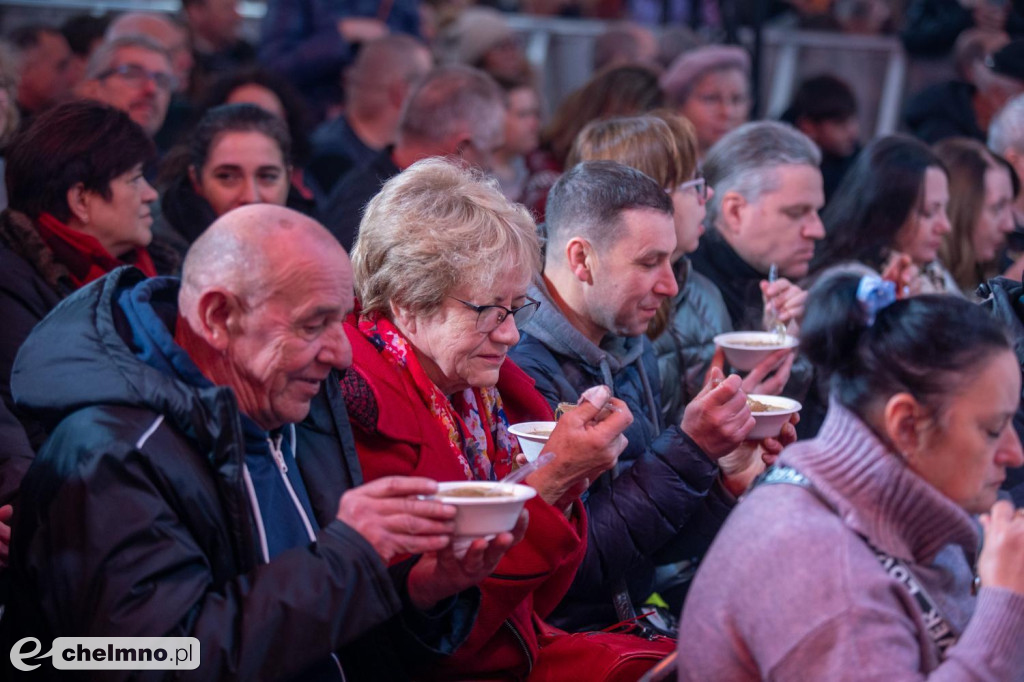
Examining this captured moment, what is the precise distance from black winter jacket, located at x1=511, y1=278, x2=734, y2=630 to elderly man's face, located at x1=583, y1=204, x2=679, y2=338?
0.35 ft

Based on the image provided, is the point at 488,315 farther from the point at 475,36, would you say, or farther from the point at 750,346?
the point at 475,36

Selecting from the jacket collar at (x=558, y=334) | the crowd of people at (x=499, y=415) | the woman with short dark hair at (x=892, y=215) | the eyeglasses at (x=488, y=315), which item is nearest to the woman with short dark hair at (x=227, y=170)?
the crowd of people at (x=499, y=415)

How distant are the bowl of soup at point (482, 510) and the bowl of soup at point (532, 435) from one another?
18.7 inches

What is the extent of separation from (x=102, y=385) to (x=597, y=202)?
1.65m

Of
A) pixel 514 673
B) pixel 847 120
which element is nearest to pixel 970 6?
pixel 847 120

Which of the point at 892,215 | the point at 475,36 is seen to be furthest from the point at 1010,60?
the point at 475,36

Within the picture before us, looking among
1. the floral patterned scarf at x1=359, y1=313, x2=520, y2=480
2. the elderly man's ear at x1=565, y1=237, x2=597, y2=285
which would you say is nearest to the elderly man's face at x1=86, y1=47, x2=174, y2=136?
the elderly man's ear at x1=565, y1=237, x2=597, y2=285

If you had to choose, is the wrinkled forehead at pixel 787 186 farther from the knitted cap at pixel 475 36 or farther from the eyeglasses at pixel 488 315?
the knitted cap at pixel 475 36

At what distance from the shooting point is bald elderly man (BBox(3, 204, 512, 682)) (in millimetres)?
2039

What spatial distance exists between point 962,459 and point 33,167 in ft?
9.34

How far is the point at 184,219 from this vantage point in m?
4.56

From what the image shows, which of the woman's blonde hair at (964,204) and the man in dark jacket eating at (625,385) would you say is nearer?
the man in dark jacket eating at (625,385)

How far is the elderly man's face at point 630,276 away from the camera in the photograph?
336 cm

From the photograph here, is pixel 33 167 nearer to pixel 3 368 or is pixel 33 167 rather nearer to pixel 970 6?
pixel 3 368
